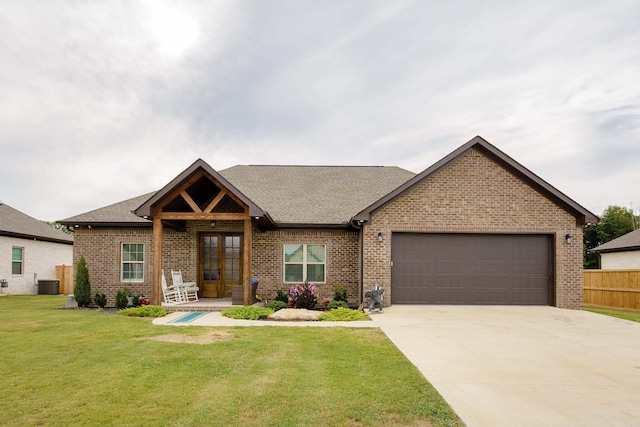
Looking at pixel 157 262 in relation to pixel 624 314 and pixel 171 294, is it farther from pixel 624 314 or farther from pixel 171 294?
pixel 624 314

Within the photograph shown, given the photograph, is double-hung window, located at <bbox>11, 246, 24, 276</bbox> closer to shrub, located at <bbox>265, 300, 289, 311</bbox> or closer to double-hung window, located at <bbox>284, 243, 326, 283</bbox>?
double-hung window, located at <bbox>284, 243, 326, 283</bbox>

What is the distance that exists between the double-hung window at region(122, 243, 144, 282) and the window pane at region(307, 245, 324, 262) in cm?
603

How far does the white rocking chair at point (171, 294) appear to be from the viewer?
44.0ft

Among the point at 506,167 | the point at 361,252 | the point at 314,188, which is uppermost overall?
the point at 506,167

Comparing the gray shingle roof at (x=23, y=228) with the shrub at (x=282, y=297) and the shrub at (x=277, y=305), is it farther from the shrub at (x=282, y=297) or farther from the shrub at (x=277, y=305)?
the shrub at (x=277, y=305)

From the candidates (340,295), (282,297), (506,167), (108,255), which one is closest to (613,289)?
(506,167)

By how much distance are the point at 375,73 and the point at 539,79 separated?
607cm

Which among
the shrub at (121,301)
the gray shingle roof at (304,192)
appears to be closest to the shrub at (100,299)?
the shrub at (121,301)

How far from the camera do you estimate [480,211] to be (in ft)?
43.9

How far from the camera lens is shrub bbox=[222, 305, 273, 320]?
11.2 metres

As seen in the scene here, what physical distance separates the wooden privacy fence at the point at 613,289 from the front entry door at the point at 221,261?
15.3 metres

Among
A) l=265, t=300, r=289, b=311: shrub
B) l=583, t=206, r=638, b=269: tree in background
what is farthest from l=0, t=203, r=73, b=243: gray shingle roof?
l=583, t=206, r=638, b=269: tree in background

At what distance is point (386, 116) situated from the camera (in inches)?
775

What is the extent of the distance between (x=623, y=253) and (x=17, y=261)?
31.3 metres
